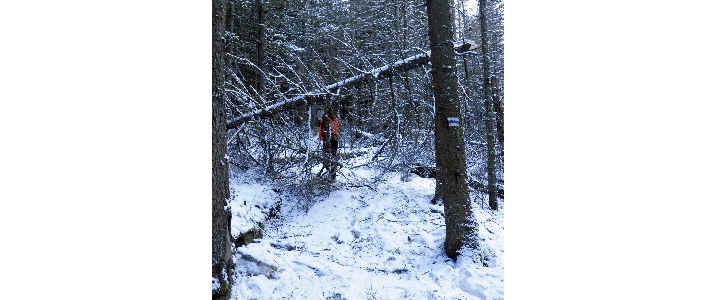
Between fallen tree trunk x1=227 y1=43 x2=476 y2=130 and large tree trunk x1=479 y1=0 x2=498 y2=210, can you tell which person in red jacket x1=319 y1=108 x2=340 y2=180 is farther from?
large tree trunk x1=479 y1=0 x2=498 y2=210

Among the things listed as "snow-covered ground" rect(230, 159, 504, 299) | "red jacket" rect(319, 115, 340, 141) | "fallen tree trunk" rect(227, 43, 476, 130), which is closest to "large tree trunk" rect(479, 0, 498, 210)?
"snow-covered ground" rect(230, 159, 504, 299)

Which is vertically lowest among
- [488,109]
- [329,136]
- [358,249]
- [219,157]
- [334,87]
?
[358,249]

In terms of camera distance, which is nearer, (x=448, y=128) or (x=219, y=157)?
(x=219, y=157)

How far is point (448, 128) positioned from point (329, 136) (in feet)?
2.60

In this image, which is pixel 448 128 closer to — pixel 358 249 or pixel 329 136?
pixel 329 136

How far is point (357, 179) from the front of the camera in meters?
2.43

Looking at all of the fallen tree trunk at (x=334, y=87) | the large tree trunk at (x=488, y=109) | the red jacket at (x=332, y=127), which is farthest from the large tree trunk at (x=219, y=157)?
the large tree trunk at (x=488, y=109)

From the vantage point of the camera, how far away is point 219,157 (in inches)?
76.1

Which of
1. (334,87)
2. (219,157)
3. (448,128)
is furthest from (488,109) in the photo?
(219,157)

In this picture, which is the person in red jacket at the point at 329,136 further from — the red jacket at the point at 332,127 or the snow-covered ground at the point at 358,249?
the snow-covered ground at the point at 358,249

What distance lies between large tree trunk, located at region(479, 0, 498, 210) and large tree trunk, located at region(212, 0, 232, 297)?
1477mm
